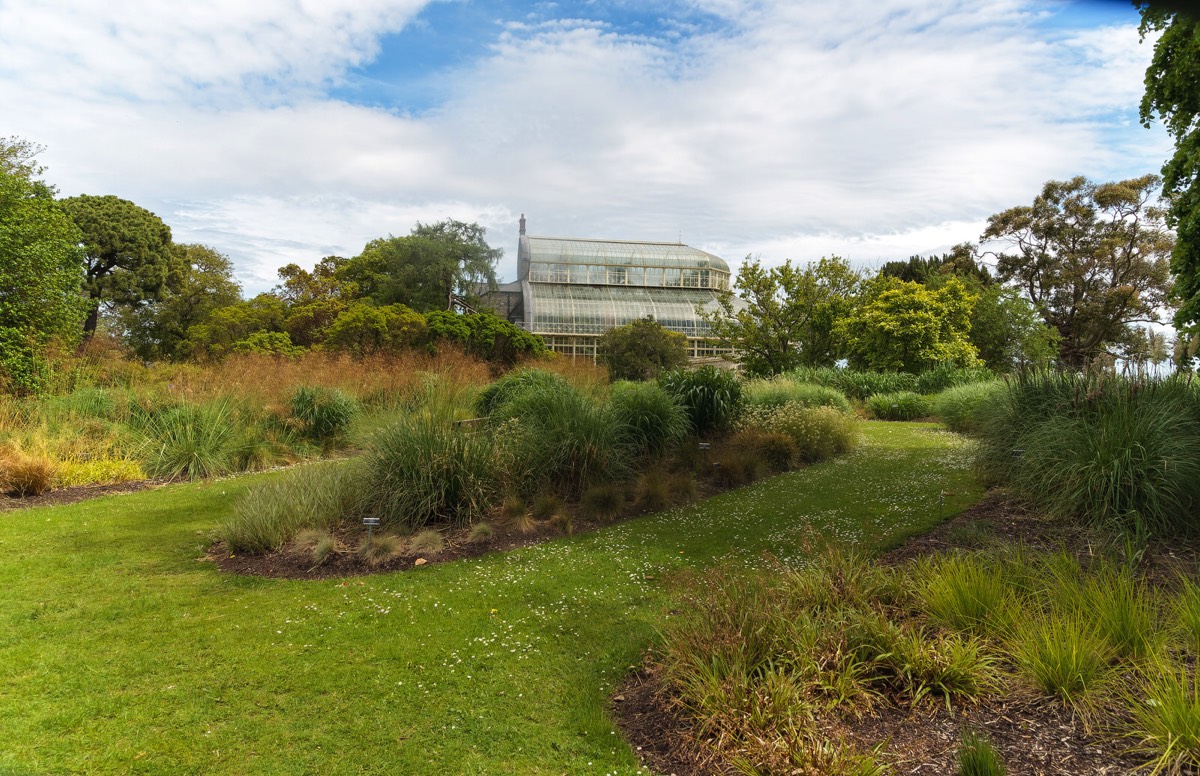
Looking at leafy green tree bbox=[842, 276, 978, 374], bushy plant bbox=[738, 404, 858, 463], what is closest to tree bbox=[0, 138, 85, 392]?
bushy plant bbox=[738, 404, 858, 463]

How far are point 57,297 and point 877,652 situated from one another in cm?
1375

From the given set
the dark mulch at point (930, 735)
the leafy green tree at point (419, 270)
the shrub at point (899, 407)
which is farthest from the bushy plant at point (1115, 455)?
the leafy green tree at point (419, 270)

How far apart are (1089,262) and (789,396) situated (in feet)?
89.9

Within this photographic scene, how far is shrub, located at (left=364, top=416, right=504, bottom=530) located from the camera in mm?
6496

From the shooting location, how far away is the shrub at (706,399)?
33.2 ft

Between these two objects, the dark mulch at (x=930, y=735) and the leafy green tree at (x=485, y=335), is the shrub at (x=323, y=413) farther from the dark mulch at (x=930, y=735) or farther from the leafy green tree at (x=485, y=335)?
the dark mulch at (x=930, y=735)

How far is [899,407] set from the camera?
54.2ft

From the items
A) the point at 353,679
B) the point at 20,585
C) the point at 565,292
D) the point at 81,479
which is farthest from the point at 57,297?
the point at 565,292

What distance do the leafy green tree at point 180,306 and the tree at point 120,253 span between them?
0.71 m

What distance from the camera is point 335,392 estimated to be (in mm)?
12008

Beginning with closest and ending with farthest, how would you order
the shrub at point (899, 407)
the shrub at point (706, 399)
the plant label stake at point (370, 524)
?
the plant label stake at point (370, 524) → the shrub at point (706, 399) → the shrub at point (899, 407)

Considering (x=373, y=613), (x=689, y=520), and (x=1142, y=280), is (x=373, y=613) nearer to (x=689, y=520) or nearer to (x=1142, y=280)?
(x=689, y=520)

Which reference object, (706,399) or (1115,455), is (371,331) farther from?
(1115,455)

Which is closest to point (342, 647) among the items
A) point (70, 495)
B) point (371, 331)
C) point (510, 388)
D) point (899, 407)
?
point (510, 388)
